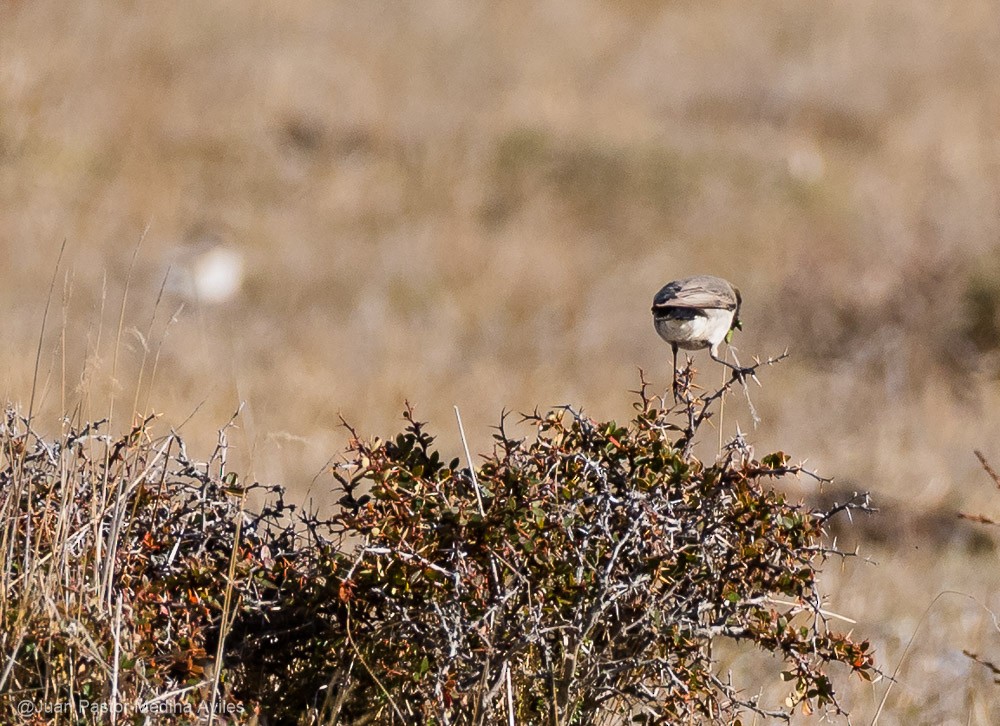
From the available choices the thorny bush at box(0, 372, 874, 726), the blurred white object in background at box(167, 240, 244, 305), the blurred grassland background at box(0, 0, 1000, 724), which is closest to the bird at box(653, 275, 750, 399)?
the thorny bush at box(0, 372, 874, 726)

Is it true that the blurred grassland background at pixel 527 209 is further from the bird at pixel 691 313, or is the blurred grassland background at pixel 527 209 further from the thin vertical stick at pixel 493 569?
the thin vertical stick at pixel 493 569

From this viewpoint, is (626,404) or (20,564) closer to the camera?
(20,564)

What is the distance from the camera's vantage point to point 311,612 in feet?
11.3

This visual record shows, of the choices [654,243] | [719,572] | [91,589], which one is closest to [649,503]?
[719,572]

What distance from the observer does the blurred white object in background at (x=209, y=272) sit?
53.1 ft

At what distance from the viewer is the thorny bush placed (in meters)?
3.29

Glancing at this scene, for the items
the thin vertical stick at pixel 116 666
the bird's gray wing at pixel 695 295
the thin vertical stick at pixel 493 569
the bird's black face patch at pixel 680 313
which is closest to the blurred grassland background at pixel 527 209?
the bird's gray wing at pixel 695 295

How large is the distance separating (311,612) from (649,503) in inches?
35.7

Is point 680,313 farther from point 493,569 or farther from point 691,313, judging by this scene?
point 493,569

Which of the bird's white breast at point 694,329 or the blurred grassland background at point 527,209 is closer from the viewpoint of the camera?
the bird's white breast at point 694,329

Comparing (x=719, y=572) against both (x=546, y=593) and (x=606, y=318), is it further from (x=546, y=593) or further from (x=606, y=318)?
(x=606, y=318)

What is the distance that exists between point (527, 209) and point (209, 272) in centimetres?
526

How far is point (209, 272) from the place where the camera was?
16.5m

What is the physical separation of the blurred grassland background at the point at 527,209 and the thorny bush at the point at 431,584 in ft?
16.0
